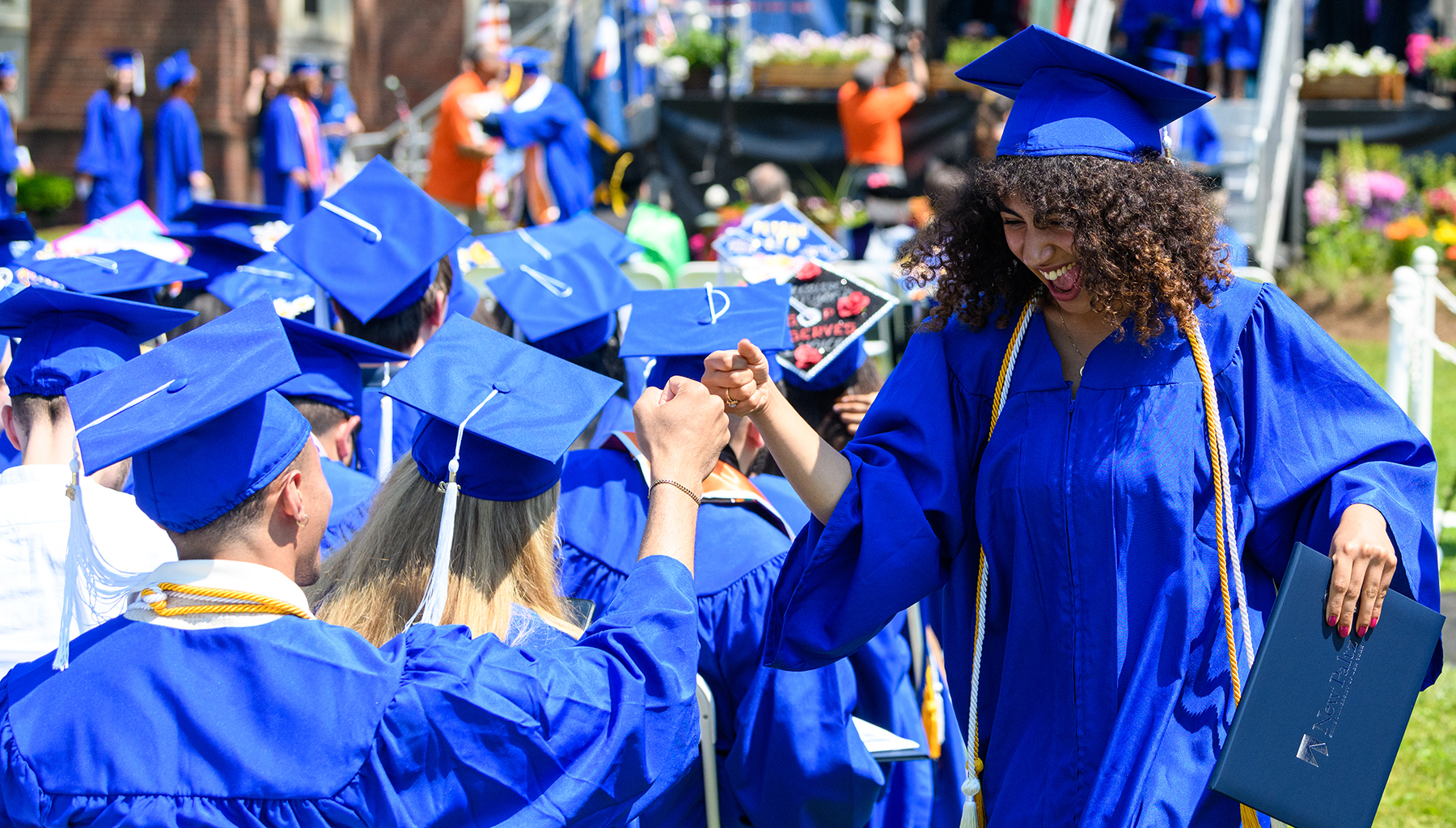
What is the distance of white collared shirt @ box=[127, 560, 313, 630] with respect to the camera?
5.22 ft

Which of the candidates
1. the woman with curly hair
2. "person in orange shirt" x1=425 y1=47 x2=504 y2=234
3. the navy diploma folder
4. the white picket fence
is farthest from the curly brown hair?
"person in orange shirt" x1=425 y1=47 x2=504 y2=234

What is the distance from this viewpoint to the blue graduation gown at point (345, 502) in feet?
8.69

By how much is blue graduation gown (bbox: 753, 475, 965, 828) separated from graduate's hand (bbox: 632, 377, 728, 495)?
0.67 metres

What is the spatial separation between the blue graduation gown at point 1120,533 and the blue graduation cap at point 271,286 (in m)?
2.42

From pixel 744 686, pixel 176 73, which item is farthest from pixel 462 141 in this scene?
pixel 744 686

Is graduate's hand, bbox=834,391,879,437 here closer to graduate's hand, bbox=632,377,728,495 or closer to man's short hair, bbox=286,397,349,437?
man's short hair, bbox=286,397,349,437

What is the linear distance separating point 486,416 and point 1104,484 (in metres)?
0.98

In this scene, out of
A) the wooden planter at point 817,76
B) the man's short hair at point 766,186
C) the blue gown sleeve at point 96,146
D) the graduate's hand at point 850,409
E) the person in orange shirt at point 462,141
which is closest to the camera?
the graduate's hand at point 850,409

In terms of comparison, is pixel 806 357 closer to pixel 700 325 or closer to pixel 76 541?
pixel 700 325

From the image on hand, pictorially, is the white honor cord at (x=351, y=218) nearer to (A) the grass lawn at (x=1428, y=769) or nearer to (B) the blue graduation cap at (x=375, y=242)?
(B) the blue graduation cap at (x=375, y=242)

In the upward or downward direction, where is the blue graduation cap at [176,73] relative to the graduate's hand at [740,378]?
downward

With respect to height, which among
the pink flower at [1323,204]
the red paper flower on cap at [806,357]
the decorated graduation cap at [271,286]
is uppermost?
the red paper flower on cap at [806,357]

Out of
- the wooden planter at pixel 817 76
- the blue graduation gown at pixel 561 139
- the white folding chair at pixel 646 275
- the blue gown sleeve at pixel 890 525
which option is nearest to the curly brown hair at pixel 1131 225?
the blue gown sleeve at pixel 890 525

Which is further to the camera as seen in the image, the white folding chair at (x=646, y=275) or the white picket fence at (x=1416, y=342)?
the white folding chair at (x=646, y=275)
